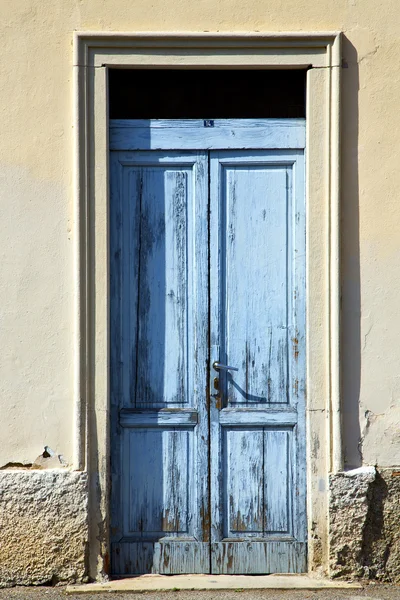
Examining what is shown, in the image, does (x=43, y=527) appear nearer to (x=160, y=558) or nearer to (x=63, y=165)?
(x=160, y=558)

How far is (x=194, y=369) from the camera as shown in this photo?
4.59 metres

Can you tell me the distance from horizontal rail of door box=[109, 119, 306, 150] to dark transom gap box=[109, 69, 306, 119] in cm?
49

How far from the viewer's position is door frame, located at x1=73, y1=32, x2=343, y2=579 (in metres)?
4.39

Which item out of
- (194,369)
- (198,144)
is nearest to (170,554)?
(194,369)

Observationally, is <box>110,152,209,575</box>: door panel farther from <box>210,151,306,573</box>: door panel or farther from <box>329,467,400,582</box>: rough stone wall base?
<box>329,467,400,582</box>: rough stone wall base

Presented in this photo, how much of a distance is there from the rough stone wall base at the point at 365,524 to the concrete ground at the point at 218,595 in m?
0.13

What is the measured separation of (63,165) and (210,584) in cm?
256

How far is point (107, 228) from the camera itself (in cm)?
443

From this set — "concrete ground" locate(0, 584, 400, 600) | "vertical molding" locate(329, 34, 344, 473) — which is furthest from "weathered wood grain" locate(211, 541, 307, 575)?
"vertical molding" locate(329, 34, 344, 473)

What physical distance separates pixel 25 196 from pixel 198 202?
101 centimetres

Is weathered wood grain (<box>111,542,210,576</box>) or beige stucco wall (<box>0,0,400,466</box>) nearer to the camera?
beige stucco wall (<box>0,0,400,466</box>)

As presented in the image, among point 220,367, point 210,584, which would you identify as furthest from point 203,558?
point 220,367

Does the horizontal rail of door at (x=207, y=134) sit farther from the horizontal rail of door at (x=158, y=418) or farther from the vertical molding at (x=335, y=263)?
the horizontal rail of door at (x=158, y=418)

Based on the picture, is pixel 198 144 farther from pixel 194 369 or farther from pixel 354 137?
pixel 194 369
